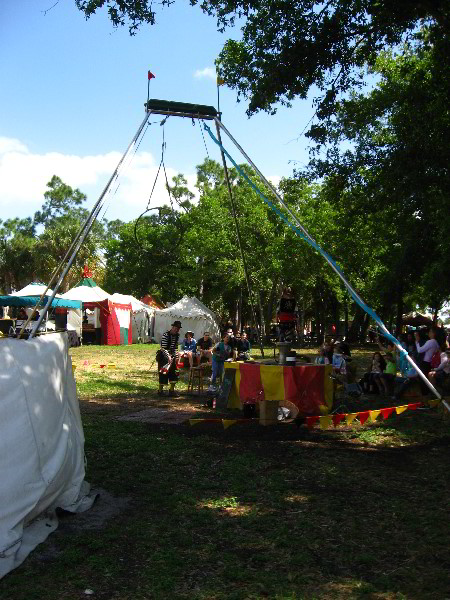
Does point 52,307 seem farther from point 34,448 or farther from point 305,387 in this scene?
point 34,448

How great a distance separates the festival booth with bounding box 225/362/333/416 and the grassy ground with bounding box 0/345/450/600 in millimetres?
1062

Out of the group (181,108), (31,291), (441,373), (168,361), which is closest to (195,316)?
(31,291)

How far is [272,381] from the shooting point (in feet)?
36.7

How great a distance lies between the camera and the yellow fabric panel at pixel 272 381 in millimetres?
11109

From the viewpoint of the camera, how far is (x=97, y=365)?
69.1 ft

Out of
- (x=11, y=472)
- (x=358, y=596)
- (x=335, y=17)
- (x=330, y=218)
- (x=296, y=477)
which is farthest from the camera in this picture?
(x=330, y=218)

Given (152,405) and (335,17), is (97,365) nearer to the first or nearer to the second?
(152,405)

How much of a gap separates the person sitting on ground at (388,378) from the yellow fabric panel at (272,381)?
3.55 meters

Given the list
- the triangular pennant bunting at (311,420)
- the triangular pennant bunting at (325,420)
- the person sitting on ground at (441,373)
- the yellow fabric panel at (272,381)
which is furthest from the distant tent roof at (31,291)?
the triangular pennant bunting at (325,420)

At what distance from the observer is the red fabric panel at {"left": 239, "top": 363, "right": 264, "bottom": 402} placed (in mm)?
11320

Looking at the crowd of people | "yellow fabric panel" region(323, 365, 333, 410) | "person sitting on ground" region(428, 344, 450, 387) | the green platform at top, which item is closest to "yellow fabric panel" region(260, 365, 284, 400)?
"yellow fabric panel" region(323, 365, 333, 410)

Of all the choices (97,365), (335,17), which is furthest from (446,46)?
(97,365)

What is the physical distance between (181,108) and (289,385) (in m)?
5.02

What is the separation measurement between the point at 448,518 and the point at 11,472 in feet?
12.9
